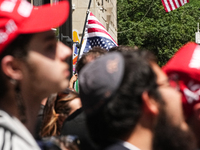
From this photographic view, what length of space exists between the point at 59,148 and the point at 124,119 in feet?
1.42

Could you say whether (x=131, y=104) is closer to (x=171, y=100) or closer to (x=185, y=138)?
(x=171, y=100)

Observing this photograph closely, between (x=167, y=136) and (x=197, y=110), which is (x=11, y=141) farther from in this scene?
(x=197, y=110)

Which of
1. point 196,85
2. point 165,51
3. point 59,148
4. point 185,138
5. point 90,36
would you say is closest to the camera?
point 185,138

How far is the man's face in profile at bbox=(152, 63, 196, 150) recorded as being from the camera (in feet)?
6.32

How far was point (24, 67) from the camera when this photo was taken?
1.95 m

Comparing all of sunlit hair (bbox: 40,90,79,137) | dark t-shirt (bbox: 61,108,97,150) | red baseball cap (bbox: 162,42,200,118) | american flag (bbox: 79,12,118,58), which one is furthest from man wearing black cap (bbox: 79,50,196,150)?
american flag (bbox: 79,12,118,58)

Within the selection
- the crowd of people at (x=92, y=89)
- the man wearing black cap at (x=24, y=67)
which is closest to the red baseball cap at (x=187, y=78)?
A: the crowd of people at (x=92, y=89)

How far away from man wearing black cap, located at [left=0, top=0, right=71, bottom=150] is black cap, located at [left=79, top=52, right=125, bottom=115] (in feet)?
0.48

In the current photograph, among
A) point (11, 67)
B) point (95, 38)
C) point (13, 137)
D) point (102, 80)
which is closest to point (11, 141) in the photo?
point (13, 137)

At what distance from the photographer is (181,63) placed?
254 centimetres

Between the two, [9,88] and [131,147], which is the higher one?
[9,88]

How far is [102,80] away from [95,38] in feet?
22.2

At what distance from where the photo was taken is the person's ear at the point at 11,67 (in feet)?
6.38

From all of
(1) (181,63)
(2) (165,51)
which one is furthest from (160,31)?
(1) (181,63)
